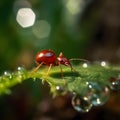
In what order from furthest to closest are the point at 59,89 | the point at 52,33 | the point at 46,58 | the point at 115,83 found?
the point at 52,33, the point at 46,58, the point at 115,83, the point at 59,89

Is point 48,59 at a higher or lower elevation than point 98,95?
higher

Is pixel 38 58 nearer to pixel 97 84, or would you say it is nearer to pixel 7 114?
pixel 97 84

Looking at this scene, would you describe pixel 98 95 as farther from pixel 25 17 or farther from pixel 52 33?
pixel 25 17

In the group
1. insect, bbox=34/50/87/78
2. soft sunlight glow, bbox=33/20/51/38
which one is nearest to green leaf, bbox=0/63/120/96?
insect, bbox=34/50/87/78

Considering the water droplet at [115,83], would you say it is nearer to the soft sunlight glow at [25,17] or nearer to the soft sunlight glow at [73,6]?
the soft sunlight glow at [73,6]

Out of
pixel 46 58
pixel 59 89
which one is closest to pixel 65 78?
pixel 59 89

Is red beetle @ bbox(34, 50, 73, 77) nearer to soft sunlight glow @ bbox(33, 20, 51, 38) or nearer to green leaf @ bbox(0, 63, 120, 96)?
green leaf @ bbox(0, 63, 120, 96)

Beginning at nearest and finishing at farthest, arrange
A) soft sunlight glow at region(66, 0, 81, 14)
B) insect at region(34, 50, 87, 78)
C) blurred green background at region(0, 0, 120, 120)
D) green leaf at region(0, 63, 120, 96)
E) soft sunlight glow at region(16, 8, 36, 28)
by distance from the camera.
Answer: green leaf at region(0, 63, 120, 96), insect at region(34, 50, 87, 78), blurred green background at region(0, 0, 120, 120), soft sunlight glow at region(66, 0, 81, 14), soft sunlight glow at region(16, 8, 36, 28)
